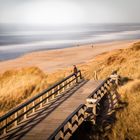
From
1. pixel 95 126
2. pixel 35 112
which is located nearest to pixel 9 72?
pixel 35 112

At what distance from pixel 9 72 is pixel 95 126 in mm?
18685

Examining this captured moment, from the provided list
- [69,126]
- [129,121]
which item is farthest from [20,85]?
[69,126]

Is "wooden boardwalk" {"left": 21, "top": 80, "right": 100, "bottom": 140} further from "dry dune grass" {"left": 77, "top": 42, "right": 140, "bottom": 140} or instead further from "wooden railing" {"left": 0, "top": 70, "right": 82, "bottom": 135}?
"dry dune grass" {"left": 77, "top": 42, "right": 140, "bottom": 140}

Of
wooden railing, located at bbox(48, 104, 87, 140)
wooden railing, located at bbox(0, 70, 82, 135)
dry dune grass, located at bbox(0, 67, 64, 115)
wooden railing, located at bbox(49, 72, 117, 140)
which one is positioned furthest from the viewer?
dry dune grass, located at bbox(0, 67, 64, 115)

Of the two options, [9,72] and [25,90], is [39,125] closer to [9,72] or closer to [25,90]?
[25,90]

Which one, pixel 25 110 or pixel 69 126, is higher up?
pixel 25 110

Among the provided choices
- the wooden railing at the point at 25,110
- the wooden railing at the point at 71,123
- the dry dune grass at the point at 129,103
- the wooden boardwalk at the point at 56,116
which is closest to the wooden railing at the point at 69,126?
the wooden railing at the point at 71,123

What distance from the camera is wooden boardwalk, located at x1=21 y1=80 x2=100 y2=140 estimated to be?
38.4ft

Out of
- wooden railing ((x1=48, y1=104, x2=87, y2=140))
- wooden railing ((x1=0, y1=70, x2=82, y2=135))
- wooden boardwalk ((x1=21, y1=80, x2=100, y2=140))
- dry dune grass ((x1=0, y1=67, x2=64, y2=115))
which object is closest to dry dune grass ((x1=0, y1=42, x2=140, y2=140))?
dry dune grass ((x1=0, y1=67, x2=64, y2=115))

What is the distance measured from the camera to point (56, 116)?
554 inches

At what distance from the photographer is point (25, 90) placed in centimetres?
2591

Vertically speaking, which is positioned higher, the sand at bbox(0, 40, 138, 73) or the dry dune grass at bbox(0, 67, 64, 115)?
the sand at bbox(0, 40, 138, 73)

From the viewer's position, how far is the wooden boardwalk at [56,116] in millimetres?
11719

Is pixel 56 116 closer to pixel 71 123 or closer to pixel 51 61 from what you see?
pixel 71 123
